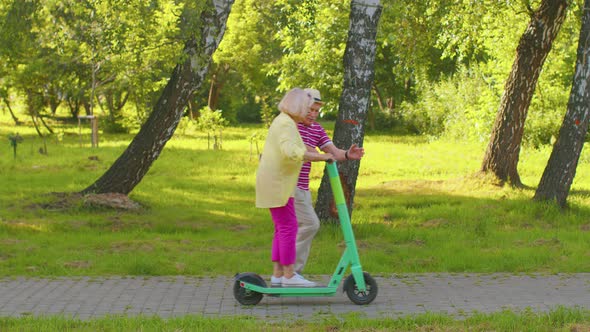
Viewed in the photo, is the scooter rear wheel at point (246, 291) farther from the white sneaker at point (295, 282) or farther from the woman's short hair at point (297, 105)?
the woman's short hair at point (297, 105)

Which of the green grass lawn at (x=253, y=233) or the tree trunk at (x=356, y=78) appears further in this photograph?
the tree trunk at (x=356, y=78)

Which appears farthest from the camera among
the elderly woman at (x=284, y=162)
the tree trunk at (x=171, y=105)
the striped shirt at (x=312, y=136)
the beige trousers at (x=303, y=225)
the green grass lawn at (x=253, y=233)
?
the tree trunk at (x=171, y=105)

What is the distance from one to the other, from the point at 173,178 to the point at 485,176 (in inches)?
283

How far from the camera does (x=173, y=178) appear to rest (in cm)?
2056

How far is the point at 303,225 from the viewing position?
25.0 ft

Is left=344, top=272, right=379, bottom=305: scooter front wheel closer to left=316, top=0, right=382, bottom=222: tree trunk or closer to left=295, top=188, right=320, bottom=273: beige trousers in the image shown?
left=295, top=188, right=320, bottom=273: beige trousers

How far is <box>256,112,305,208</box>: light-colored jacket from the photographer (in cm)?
695

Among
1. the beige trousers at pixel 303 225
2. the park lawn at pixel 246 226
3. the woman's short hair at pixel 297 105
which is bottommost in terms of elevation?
the park lawn at pixel 246 226

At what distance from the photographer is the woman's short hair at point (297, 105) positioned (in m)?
7.03

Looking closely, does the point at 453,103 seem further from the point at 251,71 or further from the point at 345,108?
the point at 345,108

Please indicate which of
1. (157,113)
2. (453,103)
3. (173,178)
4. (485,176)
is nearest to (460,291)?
(157,113)

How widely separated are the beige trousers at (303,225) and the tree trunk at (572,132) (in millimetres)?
7247

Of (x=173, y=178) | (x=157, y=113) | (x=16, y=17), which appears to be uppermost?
(x=16, y=17)

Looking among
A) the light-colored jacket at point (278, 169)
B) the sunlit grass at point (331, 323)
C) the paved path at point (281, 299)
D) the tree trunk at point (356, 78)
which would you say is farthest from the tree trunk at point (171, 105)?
the sunlit grass at point (331, 323)
